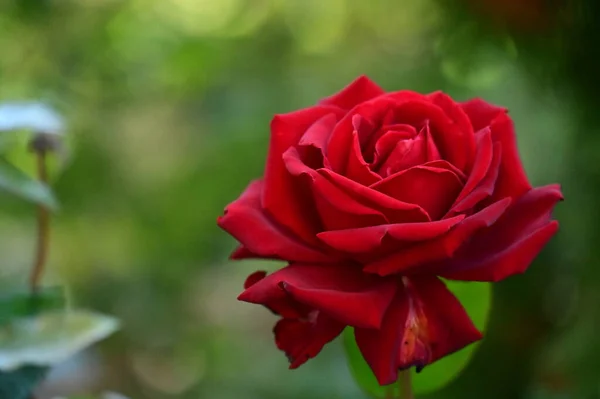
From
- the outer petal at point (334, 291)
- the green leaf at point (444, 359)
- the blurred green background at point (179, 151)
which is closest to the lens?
the outer petal at point (334, 291)

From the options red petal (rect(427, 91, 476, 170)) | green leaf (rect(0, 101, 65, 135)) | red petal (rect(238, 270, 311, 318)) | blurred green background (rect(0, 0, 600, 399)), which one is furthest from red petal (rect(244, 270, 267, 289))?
blurred green background (rect(0, 0, 600, 399))

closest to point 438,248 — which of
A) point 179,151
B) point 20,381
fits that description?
point 20,381

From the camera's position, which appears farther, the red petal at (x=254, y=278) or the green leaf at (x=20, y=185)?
the green leaf at (x=20, y=185)

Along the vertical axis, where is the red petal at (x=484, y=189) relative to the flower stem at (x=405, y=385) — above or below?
above

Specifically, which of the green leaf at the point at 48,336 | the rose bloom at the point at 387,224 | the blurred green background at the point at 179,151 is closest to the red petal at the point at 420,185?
the rose bloom at the point at 387,224

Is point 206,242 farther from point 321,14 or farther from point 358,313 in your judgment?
point 358,313

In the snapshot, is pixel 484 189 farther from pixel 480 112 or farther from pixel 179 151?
pixel 179 151

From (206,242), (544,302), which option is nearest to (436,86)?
(544,302)

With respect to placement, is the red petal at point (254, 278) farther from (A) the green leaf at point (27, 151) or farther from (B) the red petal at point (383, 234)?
(A) the green leaf at point (27, 151)
